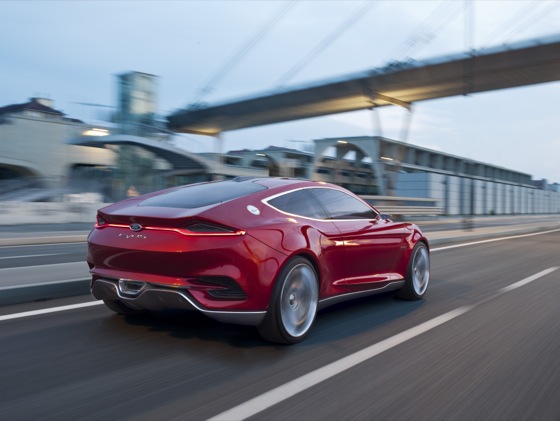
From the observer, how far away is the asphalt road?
3229 millimetres

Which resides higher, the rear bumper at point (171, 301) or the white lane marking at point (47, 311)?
the rear bumper at point (171, 301)

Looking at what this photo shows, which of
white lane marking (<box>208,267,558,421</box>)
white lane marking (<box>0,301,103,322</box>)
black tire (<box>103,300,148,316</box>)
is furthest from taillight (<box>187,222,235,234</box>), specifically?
white lane marking (<box>0,301,103,322</box>)

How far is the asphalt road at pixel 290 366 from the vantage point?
3.23 meters

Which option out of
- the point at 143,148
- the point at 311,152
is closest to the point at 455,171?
the point at 311,152

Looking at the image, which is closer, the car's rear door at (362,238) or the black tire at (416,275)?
the car's rear door at (362,238)

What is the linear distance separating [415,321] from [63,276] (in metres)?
3.96

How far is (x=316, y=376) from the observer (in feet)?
12.4

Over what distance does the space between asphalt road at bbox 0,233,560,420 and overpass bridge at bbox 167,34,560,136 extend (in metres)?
42.3

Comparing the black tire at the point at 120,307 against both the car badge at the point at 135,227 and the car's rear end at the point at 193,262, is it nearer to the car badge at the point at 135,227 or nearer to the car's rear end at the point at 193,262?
the car's rear end at the point at 193,262

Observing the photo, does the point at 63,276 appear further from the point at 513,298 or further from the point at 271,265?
the point at 513,298

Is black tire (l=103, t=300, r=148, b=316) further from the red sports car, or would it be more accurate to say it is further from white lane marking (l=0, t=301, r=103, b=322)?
white lane marking (l=0, t=301, r=103, b=322)

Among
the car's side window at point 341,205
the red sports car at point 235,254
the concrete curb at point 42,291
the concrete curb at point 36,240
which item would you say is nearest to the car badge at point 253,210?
the red sports car at point 235,254

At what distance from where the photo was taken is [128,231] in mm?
4465

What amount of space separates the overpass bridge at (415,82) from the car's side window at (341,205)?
4151 centimetres
